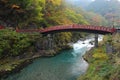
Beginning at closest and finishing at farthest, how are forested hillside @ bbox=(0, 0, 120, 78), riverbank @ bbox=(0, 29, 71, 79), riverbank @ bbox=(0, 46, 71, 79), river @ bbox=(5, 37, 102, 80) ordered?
river @ bbox=(5, 37, 102, 80) → riverbank @ bbox=(0, 46, 71, 79) → riverbank @ bbox=(0, 29, 71, 79) → forested hillside @ bbox=(0, 0, 120, 78)

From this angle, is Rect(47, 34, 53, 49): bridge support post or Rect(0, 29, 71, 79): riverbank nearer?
Rect(0, 29, 71, 79): riverbank

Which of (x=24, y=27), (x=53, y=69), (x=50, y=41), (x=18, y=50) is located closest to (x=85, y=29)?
(x=50, y=41)

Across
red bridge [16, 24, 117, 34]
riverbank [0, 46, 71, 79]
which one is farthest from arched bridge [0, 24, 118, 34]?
riverbank [0, 46, 71, 79]

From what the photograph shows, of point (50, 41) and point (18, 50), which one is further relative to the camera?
point (50, 41)

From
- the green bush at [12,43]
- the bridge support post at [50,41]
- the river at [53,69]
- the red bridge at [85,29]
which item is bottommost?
the river at [53,69]

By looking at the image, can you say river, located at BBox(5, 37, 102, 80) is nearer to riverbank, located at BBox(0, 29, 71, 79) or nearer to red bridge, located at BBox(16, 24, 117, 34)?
riverbank, located at BBox(0, 29, 71, 79)

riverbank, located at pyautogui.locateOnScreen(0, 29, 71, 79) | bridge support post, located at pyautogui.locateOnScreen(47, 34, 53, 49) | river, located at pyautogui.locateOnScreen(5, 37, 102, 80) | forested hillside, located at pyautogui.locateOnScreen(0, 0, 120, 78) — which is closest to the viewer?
river, located at pyautogui.locateOnScreen(5, 37, 102, 80)

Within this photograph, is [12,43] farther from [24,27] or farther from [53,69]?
[24,27]

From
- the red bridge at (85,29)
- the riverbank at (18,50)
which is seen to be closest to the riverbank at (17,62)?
the riverbank at (18,50)

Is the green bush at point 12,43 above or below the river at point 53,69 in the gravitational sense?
above

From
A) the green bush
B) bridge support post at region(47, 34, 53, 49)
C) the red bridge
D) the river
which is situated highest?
the red bridge

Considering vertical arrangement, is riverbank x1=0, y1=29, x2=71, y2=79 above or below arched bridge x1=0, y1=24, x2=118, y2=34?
below

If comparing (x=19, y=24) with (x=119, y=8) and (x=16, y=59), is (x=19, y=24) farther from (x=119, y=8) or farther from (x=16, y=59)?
(x=119, y=8)

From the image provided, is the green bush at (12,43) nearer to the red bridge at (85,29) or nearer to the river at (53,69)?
the river at (53,69)
